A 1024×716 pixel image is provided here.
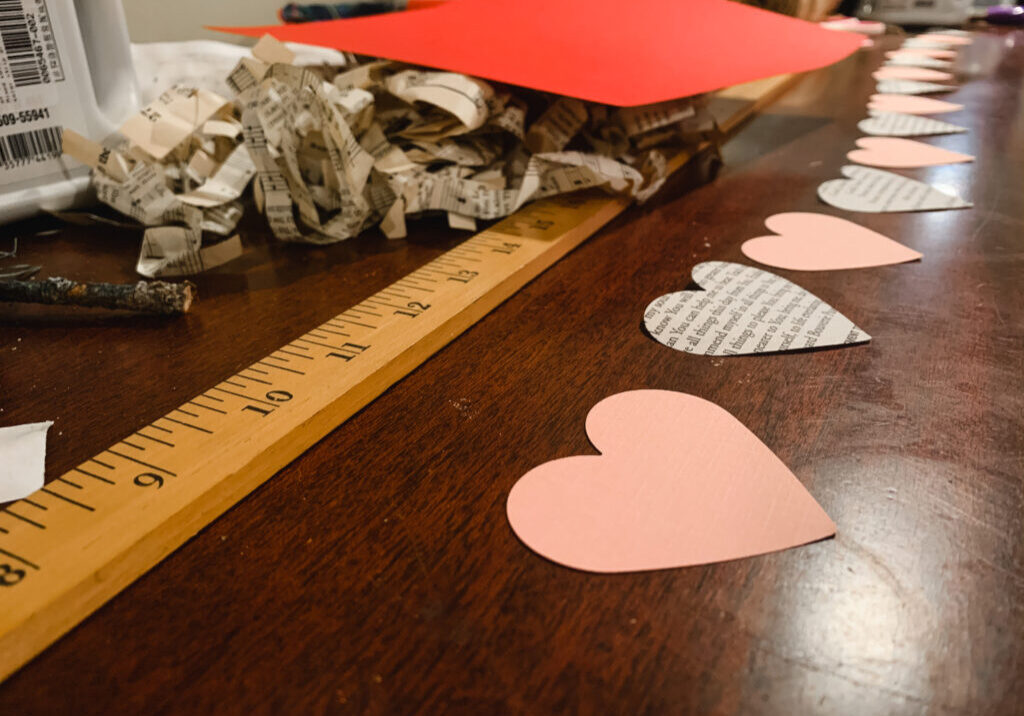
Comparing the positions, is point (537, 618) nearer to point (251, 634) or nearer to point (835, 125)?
point (251, 634)

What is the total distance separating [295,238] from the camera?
29.4 inches

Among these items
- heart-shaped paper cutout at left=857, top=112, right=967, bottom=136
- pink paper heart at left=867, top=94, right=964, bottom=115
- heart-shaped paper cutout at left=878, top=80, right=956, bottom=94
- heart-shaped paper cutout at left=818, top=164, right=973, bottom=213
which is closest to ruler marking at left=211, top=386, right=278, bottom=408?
heart-shaped paper cutout at left=818, top=164, right=973, bottom=213

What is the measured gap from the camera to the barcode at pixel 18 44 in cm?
70

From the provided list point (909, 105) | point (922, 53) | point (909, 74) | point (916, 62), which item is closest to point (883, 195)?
point (909, 105)

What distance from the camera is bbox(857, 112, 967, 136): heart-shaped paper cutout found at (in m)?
1.13

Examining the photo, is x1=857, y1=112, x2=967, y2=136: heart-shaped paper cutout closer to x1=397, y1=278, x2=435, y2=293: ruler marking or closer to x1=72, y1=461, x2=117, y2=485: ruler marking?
x1=397, y1=278, x2=435, y2=293: ruler marking

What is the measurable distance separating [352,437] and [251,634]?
153 mm

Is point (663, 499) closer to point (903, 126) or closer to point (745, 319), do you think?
point (745, 319)

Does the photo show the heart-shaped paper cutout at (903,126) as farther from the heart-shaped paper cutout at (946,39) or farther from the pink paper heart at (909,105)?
the heart-shaped paper cutout at (946,39)

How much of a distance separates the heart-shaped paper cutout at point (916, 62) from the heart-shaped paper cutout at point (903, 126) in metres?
0.60

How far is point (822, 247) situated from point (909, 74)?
1.18 meters

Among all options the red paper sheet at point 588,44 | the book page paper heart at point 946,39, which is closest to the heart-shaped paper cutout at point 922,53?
the book page paper heart at point 946,39

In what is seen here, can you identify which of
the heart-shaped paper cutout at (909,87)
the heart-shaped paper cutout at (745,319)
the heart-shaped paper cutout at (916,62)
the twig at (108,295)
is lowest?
the heart-shaped paper cutout at (745,319)

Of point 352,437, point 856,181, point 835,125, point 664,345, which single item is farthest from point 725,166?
point 352,437
